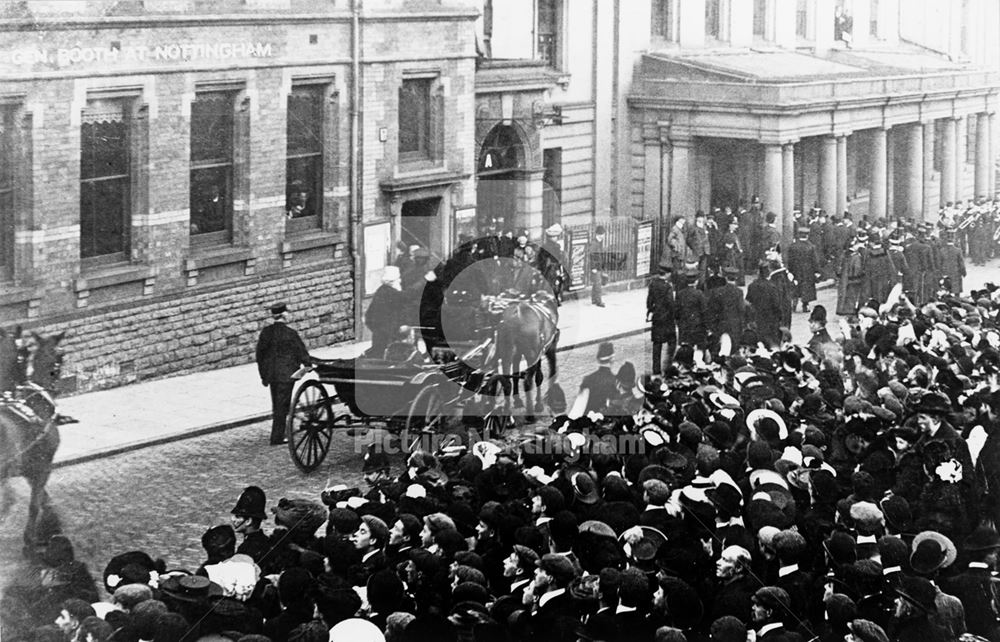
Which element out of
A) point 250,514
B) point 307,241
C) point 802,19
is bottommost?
point 250,514

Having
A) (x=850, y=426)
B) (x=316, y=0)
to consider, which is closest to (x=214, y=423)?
(x=316, y=0)

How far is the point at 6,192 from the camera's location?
15688mm

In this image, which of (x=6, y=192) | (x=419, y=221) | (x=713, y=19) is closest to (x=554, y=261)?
(x=419, y=221)

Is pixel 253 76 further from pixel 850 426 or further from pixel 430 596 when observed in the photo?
pixel 430 596

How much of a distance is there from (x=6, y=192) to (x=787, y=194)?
16.1 metres

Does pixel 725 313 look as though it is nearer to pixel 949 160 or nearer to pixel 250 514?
pixel 250 514

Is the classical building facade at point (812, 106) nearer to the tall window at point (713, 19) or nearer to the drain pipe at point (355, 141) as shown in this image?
the tall window at point (713, 19)

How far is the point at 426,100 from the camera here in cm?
2203

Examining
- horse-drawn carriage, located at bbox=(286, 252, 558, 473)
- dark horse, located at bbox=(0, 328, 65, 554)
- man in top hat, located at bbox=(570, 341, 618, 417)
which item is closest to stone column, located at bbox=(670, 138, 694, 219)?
horse-drawn carriage, located at bbox=(286, 252, 558, 473)

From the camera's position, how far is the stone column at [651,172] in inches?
1115

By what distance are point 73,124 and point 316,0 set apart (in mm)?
4526

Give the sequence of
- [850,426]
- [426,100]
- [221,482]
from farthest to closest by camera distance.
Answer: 1. [426,100]
2. [221,482]
3. [850,426]

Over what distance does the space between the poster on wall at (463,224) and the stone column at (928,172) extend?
37.8 ft

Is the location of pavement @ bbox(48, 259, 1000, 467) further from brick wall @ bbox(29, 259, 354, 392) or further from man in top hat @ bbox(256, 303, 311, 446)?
man in top hat @ bbox(256, 303, 311, 446)
